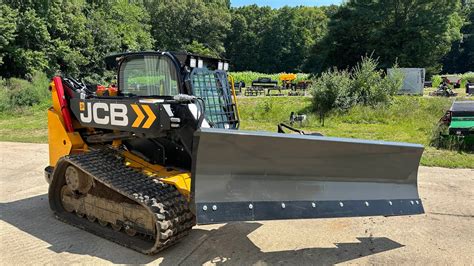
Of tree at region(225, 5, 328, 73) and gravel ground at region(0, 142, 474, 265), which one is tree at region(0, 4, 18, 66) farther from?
tree at region(225, 5, 328, 73)

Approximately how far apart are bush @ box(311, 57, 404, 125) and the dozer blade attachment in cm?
1203

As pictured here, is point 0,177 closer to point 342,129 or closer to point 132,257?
point 132,257

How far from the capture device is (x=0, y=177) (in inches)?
281

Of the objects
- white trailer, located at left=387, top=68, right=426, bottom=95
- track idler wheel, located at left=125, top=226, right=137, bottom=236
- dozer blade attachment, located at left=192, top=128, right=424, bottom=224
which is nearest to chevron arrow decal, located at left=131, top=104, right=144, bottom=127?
dozer blade attachment, located at left=192, top=128, right=424, bottom=224

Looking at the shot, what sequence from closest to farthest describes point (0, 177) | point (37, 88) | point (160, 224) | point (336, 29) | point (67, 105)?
point (160, 224) < point (67, 105) < point (0, 177) < point (37, 88) < point (336, 29)

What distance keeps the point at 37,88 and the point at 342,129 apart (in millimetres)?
16703

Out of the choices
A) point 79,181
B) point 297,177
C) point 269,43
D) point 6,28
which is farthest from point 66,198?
point 269,43

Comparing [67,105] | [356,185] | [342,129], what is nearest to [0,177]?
[67,105]

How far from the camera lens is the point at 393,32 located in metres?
43.5

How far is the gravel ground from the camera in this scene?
381 centimetres

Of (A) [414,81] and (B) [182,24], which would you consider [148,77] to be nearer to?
(A) [414,81]

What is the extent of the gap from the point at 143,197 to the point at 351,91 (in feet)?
46.6

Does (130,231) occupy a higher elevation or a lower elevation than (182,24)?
lower

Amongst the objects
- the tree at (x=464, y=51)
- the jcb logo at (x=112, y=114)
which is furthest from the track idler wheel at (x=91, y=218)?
the tree at (x=464, y=51)
